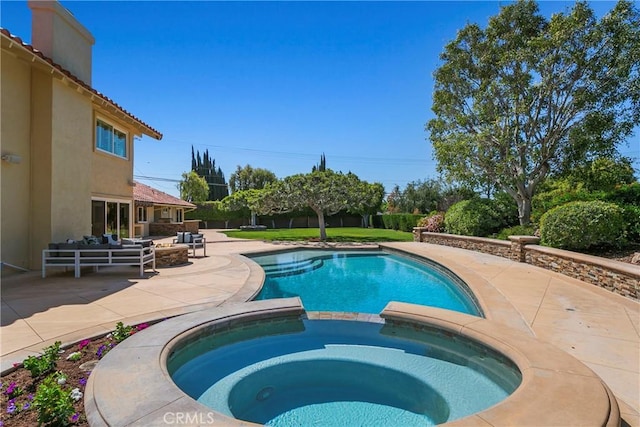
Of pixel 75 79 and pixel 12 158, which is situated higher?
pixel 75 79

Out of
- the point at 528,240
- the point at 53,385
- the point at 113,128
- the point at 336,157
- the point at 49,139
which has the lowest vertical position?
the point at 53,385

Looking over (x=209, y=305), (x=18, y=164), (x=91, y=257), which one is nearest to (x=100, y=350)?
(x=209, y=305)

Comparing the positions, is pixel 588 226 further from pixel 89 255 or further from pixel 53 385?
pixel 89 255

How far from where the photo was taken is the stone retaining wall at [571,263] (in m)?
6.91

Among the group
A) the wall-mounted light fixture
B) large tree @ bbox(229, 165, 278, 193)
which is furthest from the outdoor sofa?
large tree @ bbox(229, 165, 278, 193)

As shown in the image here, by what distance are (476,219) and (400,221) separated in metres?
16.7

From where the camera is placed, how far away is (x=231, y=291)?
746 cm

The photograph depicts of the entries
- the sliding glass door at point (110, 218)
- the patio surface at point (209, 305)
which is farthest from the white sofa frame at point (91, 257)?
the sliding glass door at point (110, 218)

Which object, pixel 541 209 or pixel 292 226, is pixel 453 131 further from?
pixel 292 226

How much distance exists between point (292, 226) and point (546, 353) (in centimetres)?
3546

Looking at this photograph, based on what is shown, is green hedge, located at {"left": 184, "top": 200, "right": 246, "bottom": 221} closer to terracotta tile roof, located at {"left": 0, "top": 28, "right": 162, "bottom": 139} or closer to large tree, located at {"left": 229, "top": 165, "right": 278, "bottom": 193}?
large tree, located at {"left": 229, "top": 165, "right": 278, "bottom": 193}

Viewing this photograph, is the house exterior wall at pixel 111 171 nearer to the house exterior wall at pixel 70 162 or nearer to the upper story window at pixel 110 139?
the upper story window at pixel 110 139

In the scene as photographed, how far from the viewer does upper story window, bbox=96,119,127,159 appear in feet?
38.1

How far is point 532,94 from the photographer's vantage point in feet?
48.7
